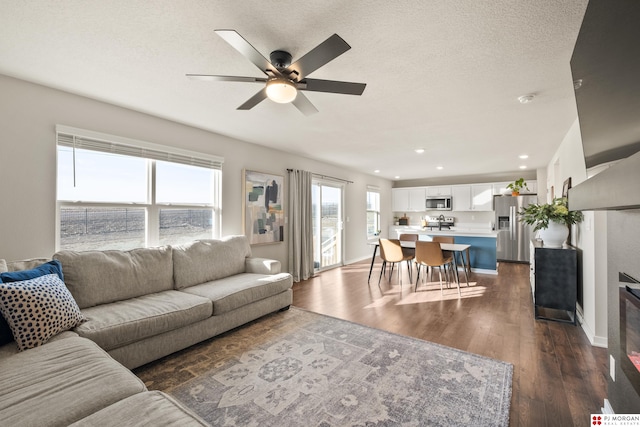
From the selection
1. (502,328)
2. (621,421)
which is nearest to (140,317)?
(621,421)

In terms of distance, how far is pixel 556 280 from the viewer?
312 cm

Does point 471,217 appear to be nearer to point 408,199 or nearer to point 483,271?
point 408,199

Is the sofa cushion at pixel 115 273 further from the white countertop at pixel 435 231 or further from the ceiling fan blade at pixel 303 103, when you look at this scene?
the white countertop at pixel 435 231

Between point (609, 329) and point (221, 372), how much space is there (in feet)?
8.51

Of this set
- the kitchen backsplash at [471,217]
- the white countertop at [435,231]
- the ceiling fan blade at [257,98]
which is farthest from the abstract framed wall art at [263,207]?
the kitchen backsplash at [471,217]

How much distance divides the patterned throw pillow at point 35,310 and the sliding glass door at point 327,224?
4.13 meters

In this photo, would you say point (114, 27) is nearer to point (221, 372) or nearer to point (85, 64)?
point (85, 64)

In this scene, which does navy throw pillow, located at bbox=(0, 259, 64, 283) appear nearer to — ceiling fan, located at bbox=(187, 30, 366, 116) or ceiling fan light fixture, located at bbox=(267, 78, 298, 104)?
ceiling fan, located at bbox=(187, 30, 366, 116)

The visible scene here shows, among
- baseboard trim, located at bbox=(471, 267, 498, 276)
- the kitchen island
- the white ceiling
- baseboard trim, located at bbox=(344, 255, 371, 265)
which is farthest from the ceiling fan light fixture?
baseboard trim, located at bbox=(471, 267, 498, 276)

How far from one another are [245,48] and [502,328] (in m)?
3.49

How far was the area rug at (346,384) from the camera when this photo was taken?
5.57ft

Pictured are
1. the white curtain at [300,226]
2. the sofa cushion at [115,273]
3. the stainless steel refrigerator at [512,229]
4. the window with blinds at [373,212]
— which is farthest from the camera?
the window with blinds at [373,212]

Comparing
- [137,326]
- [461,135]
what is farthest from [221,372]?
[461,135]

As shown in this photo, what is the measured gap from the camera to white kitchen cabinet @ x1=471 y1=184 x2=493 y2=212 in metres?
7.30
